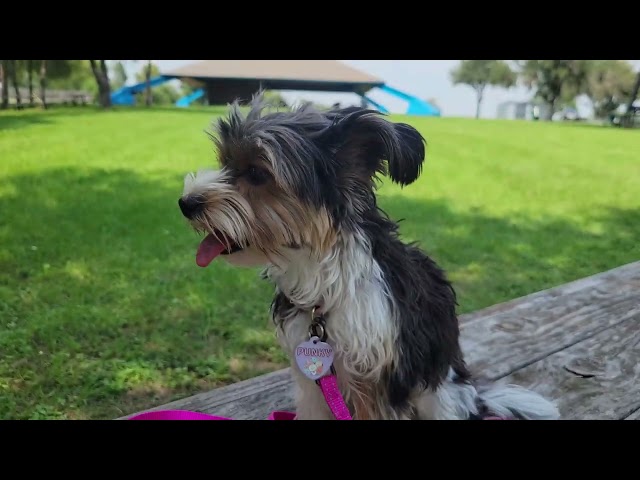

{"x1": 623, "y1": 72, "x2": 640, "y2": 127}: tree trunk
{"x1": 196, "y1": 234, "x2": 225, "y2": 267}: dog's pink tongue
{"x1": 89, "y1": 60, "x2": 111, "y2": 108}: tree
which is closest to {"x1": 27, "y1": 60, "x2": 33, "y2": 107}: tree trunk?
{"x1": 89, "y1": 60, "x2": 111, "y2": 108}: tree

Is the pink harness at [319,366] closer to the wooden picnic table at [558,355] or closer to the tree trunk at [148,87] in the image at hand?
the wooden picnic table at [558,355]

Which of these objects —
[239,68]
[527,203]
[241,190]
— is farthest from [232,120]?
[527,203]

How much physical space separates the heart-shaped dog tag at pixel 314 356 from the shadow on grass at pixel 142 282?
67 cm

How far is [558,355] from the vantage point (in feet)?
7.69

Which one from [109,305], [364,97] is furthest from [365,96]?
[109,305]

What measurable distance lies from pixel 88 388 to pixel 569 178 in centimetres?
466

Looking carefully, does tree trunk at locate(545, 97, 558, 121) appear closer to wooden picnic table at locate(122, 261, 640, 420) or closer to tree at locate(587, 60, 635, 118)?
tree at locate(587, 60, 635, 118)

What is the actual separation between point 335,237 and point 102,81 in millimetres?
2136

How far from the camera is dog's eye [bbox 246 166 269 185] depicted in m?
1.66

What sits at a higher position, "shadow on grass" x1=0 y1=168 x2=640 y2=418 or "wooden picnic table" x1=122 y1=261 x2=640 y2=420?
"wooden picnic table" x1=122 y1=261 x2=640 y2=420

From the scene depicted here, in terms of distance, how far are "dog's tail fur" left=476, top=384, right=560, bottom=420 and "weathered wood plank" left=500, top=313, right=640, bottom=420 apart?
112 mm

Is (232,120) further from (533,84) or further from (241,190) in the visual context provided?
(533,84)

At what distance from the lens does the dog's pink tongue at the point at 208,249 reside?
5.42 feet

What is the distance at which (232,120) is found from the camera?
1.70 metres
